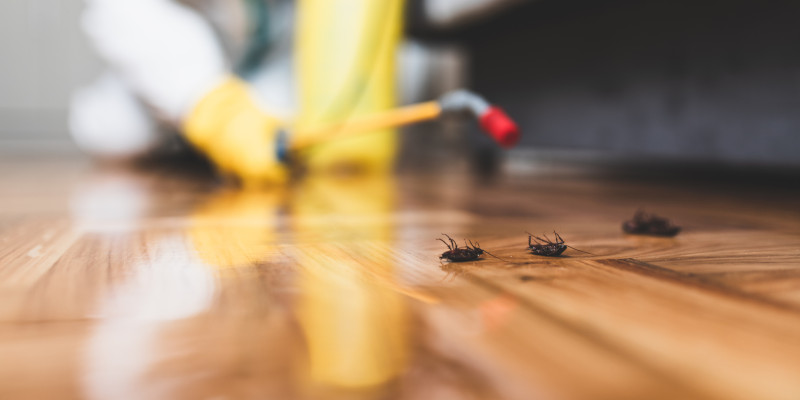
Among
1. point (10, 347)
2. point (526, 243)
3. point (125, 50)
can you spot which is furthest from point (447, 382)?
point (125, 50)

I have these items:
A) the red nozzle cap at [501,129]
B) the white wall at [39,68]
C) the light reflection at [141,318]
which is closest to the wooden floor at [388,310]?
the light reflection at [141,318]

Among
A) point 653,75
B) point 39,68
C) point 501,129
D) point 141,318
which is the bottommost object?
point 141,318

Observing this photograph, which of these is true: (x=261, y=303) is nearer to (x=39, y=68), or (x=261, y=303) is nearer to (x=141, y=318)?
(x=141, y=318)

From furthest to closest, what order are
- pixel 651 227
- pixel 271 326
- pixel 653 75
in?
1. pixel 653 75
2. pixel 651 227
3. pixel 271 326

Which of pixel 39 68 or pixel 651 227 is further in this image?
pixel 39 68

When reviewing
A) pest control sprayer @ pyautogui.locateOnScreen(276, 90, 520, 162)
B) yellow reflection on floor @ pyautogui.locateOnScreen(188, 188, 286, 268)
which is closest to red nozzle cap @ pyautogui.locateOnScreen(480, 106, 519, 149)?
pest control sprayer @ pyautogui.locateOnScreen(276, 90, 520, 162)

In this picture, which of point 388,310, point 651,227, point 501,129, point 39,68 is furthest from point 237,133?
point 39,68

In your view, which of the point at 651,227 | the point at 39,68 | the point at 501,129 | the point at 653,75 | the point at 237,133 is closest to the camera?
the point at 651,227

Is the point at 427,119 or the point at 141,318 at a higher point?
the point at 427,119
